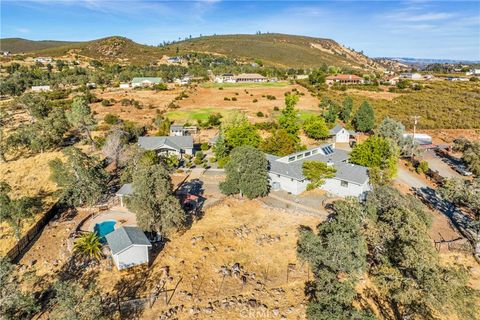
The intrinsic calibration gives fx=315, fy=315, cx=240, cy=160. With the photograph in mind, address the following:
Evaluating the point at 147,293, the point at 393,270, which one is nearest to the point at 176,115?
the point at 147,293

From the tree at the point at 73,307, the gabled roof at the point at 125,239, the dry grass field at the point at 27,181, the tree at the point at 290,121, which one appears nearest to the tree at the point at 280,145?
the tree at the point at 290,121

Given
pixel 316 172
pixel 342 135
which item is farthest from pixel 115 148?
pixel 342 135

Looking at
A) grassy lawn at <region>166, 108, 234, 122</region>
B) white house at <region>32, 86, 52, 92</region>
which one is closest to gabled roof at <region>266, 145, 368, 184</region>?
grassy lawn at <region>166, 108, 234, 122</region>

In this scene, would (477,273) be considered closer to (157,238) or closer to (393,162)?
(393,162)

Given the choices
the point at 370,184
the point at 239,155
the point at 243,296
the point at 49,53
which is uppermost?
the point at 49,53

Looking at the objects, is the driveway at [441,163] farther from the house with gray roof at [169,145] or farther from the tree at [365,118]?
the house with gray roof at [169,145]

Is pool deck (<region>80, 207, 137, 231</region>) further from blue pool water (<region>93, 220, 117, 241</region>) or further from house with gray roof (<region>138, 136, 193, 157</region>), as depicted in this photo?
house with gray roof (<region>138, 136, 193, 157</region>)

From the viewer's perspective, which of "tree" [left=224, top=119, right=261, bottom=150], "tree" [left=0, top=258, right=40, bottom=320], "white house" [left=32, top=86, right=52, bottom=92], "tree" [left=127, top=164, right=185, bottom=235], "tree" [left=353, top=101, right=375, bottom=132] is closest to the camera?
"tree" [left=0, top=258, right=40, bottom=320]
